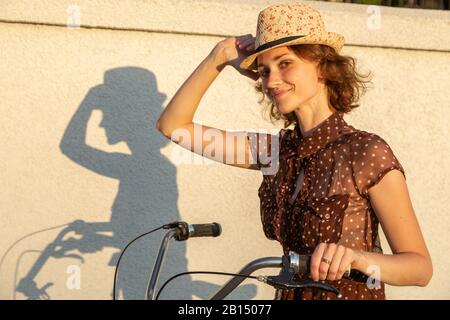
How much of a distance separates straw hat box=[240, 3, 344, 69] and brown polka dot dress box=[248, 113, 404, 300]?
0.31 meters

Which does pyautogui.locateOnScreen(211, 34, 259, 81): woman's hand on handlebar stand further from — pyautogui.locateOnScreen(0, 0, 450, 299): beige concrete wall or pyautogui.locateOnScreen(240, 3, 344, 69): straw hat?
pyautogui.locateOnScreen(0, 0, 450, 299): beige concrete wall

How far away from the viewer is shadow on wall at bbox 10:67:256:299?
4.82 metres

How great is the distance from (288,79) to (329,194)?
0.44m

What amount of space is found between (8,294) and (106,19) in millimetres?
1605

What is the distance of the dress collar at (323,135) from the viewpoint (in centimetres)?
321

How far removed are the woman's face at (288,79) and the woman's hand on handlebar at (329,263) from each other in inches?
33.8

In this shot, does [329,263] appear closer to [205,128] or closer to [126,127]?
[205,128]

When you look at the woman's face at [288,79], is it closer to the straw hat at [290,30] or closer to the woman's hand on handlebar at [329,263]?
the straw hat at [290,30]

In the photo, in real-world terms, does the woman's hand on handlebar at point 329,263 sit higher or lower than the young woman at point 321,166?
lower

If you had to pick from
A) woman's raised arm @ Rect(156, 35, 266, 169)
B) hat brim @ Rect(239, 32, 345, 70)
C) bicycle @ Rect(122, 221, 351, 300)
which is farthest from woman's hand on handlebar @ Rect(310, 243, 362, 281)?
woman's raised arm @ Rect(156, 35, 266, 169)

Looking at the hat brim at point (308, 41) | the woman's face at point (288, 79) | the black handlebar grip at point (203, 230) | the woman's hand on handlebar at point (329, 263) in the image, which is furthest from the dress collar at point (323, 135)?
the woman's hand on handlebar at point (329, 263)

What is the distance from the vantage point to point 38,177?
4781 millimetres

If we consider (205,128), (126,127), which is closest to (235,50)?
(205,128)
